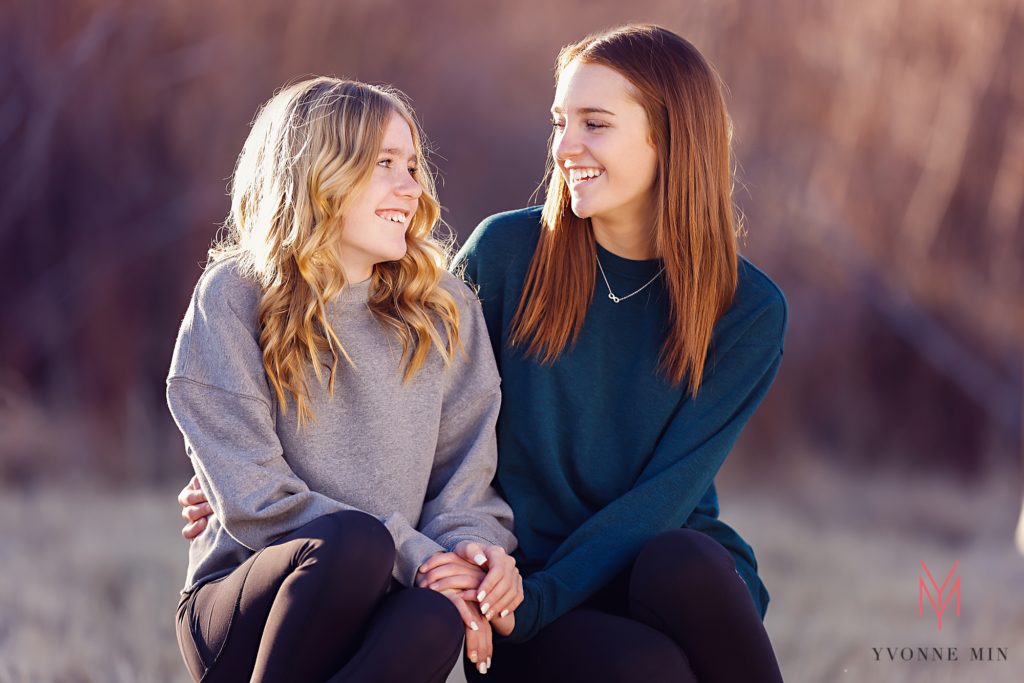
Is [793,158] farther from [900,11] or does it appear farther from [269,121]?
[269,121]

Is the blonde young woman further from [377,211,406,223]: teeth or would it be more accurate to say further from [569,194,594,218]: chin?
[569,194,594,218]: chin

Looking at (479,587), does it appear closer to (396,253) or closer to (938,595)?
(396,253)

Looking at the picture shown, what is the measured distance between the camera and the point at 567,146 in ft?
7.57

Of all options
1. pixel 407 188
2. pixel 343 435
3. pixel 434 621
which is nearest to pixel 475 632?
pixel 434 621

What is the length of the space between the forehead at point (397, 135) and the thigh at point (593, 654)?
2.84 feet

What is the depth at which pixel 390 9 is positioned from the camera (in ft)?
19.1

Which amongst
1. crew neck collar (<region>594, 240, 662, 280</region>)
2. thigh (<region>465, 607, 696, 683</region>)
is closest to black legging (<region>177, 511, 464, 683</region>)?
thigh (<region>465, 607, 696, 683</region>)

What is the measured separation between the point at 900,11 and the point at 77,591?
4.30m

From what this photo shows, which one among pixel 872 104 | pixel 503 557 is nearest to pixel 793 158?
pixel 872 104

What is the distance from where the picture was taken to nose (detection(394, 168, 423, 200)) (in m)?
2.18

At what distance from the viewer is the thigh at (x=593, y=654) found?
1.89 meters

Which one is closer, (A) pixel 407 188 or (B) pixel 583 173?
(A) pixel 407 188

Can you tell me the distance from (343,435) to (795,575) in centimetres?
290

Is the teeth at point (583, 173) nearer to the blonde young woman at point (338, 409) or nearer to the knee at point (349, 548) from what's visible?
the blonde young woman at point (338, 409)
